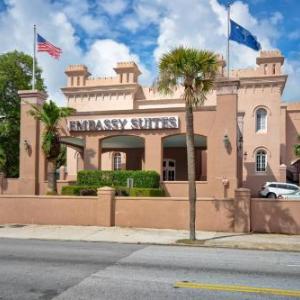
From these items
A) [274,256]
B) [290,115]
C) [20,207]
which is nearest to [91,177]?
[20,207]

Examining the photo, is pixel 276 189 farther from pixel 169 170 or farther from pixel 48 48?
pixel 48 48

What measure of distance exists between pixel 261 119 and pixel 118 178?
21160 mm

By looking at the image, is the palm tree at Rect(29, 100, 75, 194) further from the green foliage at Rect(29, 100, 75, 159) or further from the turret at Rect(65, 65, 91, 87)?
the turret at Rect(65, 65, 91, 87)

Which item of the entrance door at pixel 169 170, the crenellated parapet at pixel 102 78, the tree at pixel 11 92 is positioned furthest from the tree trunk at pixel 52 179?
the crenellated parapet at pixel 102 78

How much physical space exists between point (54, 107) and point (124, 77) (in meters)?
22.2

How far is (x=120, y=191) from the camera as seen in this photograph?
24938mm

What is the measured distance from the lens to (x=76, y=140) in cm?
3025

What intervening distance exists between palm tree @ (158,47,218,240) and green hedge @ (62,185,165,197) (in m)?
8.76

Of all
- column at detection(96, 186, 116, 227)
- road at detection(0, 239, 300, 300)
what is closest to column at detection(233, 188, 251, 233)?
road at detection(0, 239, 300, 300)

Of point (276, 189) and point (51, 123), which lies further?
point (276, 189)

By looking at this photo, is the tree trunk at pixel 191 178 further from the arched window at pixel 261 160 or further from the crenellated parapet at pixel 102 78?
the crenellated parapet at pixel 102 78

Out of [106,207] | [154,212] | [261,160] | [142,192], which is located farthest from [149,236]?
[261,160]

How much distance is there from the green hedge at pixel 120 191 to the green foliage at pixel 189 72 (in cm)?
944

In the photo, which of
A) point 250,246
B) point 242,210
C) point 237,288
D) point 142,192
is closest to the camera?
point 237,288
